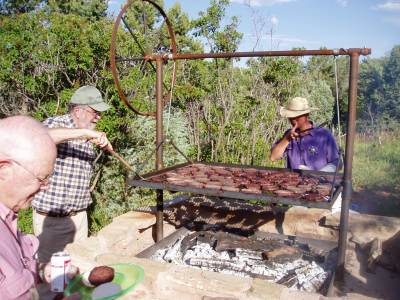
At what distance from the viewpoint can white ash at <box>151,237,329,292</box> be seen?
338 cm

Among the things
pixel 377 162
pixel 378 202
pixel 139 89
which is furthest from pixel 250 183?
pixel 377 162

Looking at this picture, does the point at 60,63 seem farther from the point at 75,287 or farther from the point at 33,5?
the point at 33,5

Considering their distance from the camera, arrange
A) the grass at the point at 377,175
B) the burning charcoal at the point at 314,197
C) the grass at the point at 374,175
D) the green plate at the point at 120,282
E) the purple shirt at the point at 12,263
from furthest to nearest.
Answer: the grass at the point at 377,175 < the grass at the point at 374,175 < the burning charcoal at the point at 314,197 < the green plate at the point at 120,282 < the purple shirt at the point at 12,263

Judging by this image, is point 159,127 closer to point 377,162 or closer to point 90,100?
point 90,100

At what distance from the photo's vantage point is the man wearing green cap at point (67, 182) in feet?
12.7

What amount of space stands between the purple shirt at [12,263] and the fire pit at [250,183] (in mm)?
1651

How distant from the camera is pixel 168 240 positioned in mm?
4203

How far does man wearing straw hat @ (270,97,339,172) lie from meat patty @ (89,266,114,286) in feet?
9.53

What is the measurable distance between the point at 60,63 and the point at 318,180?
4.57 metres

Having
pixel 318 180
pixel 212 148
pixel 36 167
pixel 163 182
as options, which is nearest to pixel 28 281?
pixel 36 167

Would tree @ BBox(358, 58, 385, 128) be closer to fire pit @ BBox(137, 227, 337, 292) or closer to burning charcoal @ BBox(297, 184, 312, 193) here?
fire pit @ BBox(137, 227, 337, 292)

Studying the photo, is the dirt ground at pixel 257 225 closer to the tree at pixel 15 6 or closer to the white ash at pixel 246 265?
the white ash at pixel 246 265

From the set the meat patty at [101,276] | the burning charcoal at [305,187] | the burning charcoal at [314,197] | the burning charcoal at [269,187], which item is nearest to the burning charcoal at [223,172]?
the burning charcoal at [269,187]


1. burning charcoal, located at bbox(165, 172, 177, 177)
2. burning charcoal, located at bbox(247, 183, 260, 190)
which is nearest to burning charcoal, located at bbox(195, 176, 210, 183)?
burning charcoal, located at bbox(165, 172, 177, 177)
